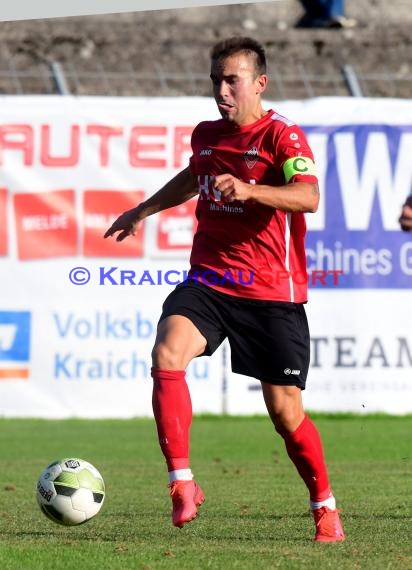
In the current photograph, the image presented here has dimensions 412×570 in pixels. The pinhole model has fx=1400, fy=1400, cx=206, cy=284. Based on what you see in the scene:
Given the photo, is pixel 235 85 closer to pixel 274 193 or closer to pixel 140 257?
pixel 274 193

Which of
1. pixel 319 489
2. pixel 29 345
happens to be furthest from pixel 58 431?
pixel 319 489

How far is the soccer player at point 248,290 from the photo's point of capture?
644cm

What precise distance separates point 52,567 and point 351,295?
9.64 meters

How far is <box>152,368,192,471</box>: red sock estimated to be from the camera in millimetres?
6402

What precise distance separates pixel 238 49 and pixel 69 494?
7.46 feet

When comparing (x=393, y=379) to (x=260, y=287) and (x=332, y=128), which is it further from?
(x=260, y=287)

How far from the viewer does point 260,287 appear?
21.7 ft

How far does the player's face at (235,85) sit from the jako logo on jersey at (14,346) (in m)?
8.51

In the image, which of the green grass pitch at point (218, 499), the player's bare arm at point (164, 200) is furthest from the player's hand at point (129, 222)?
the green grass pitch at point (218, 499)

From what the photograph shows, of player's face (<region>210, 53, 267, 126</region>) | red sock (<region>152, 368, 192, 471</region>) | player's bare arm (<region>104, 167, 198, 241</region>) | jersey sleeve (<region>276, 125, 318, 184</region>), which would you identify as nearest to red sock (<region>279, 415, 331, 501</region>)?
red sock (<region>152, 368, 192, 471</region>)

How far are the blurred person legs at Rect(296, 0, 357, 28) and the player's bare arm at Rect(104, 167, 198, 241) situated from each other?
594 inches

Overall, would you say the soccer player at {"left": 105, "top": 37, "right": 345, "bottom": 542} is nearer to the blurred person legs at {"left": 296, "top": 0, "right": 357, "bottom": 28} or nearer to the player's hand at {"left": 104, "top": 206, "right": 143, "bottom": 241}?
the player's hand at {"left": 104, "top": 206, "right": 143, "bottom": 241}

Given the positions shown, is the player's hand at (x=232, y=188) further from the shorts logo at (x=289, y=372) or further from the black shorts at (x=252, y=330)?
the shorts logo at (x=289, y=372)

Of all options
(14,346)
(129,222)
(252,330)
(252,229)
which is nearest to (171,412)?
(252,330)
